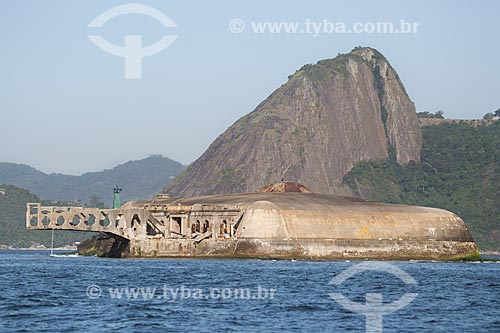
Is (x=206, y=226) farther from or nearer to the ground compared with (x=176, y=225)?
nearer to the ground

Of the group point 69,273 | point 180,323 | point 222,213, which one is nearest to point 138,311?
point 180,323

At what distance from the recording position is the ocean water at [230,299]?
5272 centimetres

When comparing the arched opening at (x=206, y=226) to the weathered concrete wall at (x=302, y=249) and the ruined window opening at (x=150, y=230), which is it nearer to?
the ruined window opening at (x=150, y=230)

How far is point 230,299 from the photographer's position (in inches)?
2566

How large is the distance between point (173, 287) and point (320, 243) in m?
55.2

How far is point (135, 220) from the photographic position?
126625 mm

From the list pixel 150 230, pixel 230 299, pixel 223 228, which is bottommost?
pixel 230 299

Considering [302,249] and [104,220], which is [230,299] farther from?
[104,220]

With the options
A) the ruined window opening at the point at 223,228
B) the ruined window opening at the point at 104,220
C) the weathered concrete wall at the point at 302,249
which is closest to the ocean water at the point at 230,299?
the weathered concrete wall at the point at 302,249

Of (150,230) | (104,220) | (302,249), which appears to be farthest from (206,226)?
(302,249)

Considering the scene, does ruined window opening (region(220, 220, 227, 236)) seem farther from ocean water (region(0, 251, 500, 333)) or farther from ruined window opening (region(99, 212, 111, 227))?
ocean water (region(0, 251, 500, 333))

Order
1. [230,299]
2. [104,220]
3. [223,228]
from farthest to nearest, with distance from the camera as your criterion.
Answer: [104,220] < [223,228] < [230,299]

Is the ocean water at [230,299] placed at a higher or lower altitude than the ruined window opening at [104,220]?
lower

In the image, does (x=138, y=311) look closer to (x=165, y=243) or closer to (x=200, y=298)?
(x=200, y=298)
